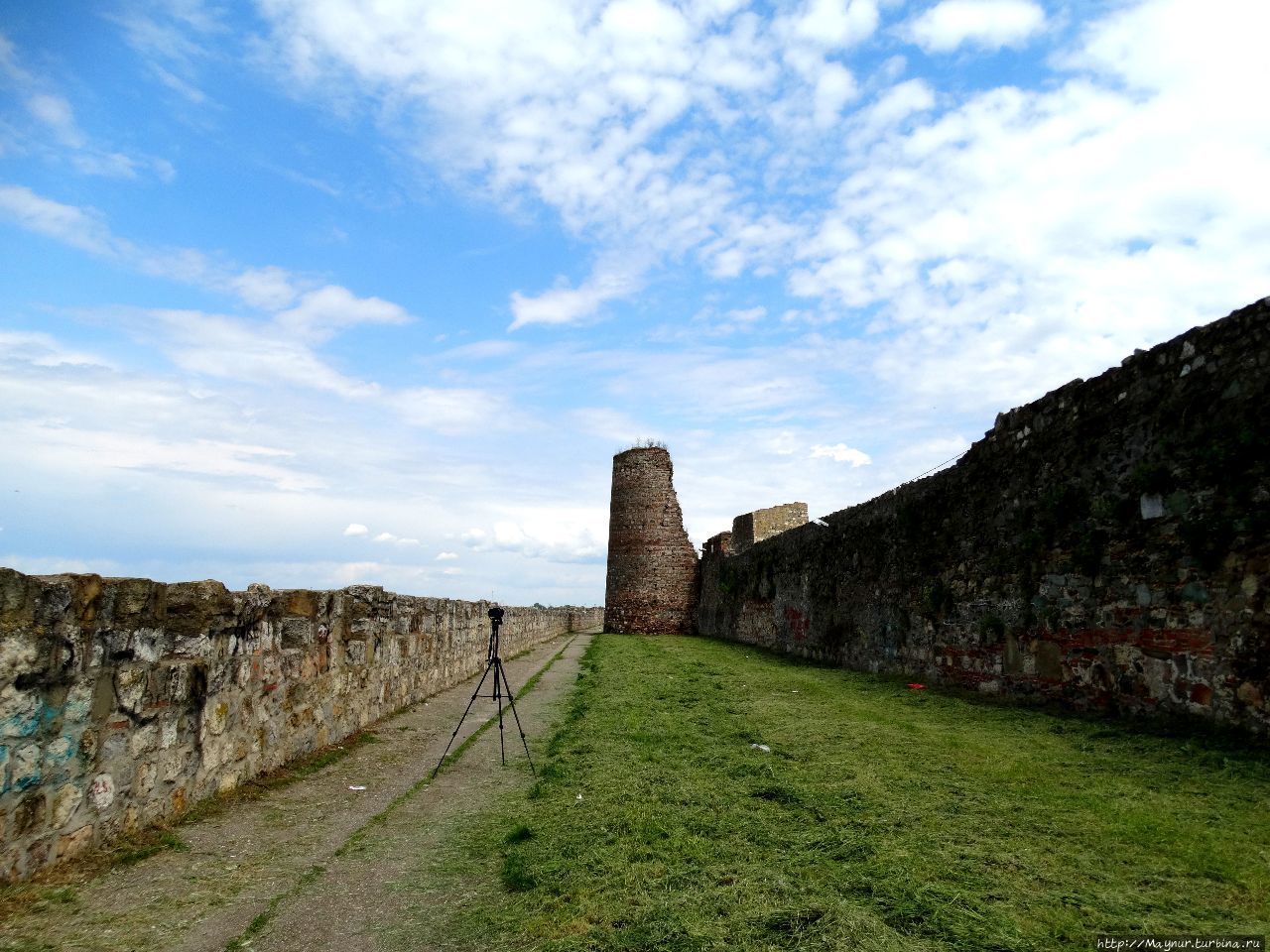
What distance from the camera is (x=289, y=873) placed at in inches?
160

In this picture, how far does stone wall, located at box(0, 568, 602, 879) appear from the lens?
142 inches

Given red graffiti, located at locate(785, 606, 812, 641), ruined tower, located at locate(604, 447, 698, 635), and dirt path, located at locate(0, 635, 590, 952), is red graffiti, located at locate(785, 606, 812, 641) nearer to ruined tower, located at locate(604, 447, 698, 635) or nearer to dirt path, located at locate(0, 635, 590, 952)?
dirt path, located at locate(0, 635, 590, 952)

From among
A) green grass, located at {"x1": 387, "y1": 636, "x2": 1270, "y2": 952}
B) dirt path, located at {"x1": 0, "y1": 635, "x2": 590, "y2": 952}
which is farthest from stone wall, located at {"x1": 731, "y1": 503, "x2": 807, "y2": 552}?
dirt path, located at {"x1": 0, "y1": 635, "x2": 590, "y2": 952}

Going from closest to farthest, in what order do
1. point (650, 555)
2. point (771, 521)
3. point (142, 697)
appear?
1. point (142, 697)
2. point (771, 521)
3. point (650, 555)

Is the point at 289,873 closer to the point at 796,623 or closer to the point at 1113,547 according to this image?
the point at 1113,547

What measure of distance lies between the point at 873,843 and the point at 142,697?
4179 millimetres

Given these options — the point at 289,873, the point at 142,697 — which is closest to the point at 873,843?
the point at 289,873

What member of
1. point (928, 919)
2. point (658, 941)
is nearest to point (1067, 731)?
point (928, 919)

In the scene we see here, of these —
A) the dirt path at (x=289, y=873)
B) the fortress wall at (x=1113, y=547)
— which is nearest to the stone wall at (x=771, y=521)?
the fortress wall at (x=1113, y=547)

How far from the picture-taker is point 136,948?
3.16 m

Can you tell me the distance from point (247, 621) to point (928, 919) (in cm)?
500

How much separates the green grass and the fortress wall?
2.43ft

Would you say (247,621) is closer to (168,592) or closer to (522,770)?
(168,592)

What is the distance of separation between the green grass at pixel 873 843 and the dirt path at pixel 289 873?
0.36m
